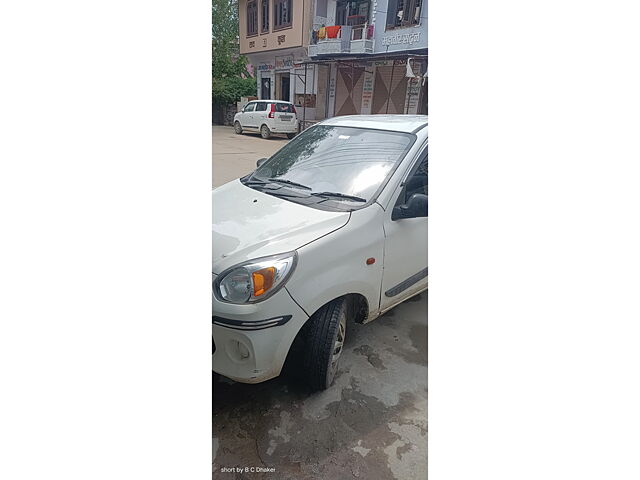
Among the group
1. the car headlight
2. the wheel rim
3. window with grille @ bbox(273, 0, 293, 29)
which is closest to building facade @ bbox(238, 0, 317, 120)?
window with grille @ bbox(273, 0, 293, 29)

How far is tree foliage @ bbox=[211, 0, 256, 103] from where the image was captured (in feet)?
4.69

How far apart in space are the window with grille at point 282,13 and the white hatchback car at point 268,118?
1.17 ft

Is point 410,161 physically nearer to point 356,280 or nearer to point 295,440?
point 356,280

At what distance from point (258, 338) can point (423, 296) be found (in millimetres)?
1320

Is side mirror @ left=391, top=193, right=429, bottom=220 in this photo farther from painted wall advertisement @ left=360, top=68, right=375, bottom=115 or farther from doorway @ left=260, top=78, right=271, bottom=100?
doorway @ left=260, top=78, right=271, bottom=100

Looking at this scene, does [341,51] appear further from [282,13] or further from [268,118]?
[268,118]

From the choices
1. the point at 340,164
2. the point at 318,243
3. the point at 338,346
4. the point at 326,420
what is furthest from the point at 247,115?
the point at 326,420

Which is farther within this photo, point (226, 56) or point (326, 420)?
point (326, 420)

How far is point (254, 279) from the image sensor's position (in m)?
1.41

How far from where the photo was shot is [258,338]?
4.72ft

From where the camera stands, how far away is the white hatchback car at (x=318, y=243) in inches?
56.7

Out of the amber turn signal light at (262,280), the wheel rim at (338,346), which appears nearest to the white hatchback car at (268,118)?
the amber turn signal light at (262,280)

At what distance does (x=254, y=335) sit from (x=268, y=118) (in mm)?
1235

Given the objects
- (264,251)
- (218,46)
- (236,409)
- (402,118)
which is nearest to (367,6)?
(402,118)
